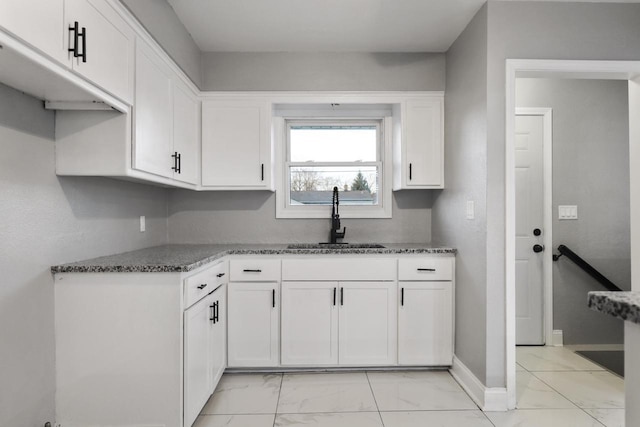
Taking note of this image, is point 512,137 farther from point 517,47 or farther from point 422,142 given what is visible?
point 422,142

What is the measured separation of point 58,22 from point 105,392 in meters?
1.63

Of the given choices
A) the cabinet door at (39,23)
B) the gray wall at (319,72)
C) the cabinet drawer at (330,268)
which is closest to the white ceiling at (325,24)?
the gray wall at (319,72)

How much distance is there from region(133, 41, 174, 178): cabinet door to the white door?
2.94 meters

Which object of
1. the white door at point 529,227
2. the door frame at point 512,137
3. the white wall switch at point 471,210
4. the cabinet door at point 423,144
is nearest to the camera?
the door frame at point 512,137

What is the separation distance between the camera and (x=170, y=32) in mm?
2367

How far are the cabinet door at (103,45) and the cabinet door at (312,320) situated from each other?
1665mm

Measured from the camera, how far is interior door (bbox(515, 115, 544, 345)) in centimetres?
329

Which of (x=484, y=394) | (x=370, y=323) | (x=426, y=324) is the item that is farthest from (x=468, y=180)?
(x=484, y=394)

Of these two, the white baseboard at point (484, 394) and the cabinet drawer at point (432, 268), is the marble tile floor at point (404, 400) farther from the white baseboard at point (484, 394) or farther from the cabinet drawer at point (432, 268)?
the cabinet drawer at point (432, 268)

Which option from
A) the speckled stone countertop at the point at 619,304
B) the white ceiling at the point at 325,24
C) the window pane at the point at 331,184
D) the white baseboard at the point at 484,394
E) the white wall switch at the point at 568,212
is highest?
the white ceiling at the point at 325,24

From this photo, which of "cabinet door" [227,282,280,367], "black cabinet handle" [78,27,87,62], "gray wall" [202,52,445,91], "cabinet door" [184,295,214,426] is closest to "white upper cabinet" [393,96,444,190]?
"gray wall" [202,52,445,91]

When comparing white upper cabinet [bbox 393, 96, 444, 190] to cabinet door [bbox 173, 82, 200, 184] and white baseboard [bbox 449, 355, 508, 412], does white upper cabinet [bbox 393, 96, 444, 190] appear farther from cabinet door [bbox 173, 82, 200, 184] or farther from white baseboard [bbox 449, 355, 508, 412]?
cabinet door [bbox 173, 82, 200, 184]

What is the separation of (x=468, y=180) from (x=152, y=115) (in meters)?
2.08

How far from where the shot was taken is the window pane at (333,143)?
3.42 meters
